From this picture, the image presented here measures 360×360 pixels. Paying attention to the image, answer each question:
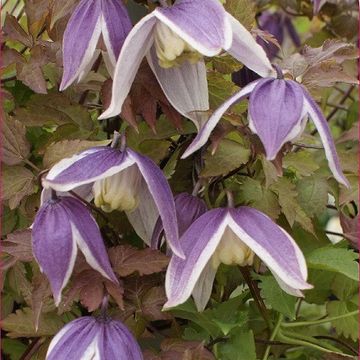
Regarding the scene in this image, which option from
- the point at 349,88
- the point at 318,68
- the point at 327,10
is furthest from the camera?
the point at 349,88

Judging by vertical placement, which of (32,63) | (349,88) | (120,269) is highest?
(32,63)

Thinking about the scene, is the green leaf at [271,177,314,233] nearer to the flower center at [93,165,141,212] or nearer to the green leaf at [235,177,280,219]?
the green leaf at [235,177,280,219]

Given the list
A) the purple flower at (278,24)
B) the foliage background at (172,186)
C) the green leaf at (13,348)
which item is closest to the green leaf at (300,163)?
the foliage background at (172,186)

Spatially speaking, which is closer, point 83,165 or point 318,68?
point 83,165

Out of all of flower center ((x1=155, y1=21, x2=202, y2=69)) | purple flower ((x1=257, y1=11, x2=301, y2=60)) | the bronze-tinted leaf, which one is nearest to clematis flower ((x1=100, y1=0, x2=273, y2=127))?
flower center ((x1=155, y1=21, x2=202, y2=69))

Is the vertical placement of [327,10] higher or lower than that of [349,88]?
higher

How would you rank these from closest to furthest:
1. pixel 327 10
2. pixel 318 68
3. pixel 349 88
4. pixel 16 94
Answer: pixel 318 68 < pixel 16 94 < pixel 327 10 < pixel 349 88

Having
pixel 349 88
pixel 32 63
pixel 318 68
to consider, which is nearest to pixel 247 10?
pixel 318 68

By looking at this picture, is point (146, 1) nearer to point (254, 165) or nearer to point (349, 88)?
point (254, 165)

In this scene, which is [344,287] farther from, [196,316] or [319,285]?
[196,316]

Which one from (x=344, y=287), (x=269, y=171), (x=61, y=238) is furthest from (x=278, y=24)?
(x=61, y=238)

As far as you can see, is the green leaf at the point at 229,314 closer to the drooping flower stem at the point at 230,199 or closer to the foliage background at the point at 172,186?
the foliage background at the point at 172,186
